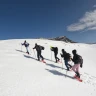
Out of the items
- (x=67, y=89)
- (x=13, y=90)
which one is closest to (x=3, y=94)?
(x=13, y=90)

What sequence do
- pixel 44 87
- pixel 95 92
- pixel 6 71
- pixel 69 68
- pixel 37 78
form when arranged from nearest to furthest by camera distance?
pixel 44 87 < pixel 95 92 < pixel 37 78 < pixel 6 71 < pixel 69 68

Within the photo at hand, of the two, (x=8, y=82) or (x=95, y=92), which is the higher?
(x=8, y=82)

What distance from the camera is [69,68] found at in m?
18.6

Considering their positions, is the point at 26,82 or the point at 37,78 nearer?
the point at 26,82

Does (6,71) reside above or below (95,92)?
above

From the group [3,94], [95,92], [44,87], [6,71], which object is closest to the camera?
[3,94]

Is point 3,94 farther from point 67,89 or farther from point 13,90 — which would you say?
point 67,89

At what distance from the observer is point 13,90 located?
10.4 m

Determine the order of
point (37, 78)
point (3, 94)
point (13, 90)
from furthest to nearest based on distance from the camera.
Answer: point (37, 78), point (13, 90), point (3, 94)

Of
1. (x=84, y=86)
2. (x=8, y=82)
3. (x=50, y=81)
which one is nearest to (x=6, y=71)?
(x=8, y=82)

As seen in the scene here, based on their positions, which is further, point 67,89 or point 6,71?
point 6,71

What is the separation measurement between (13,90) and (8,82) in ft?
4.53

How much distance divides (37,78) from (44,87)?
5.78ft

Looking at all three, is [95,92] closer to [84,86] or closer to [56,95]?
[84,86]
